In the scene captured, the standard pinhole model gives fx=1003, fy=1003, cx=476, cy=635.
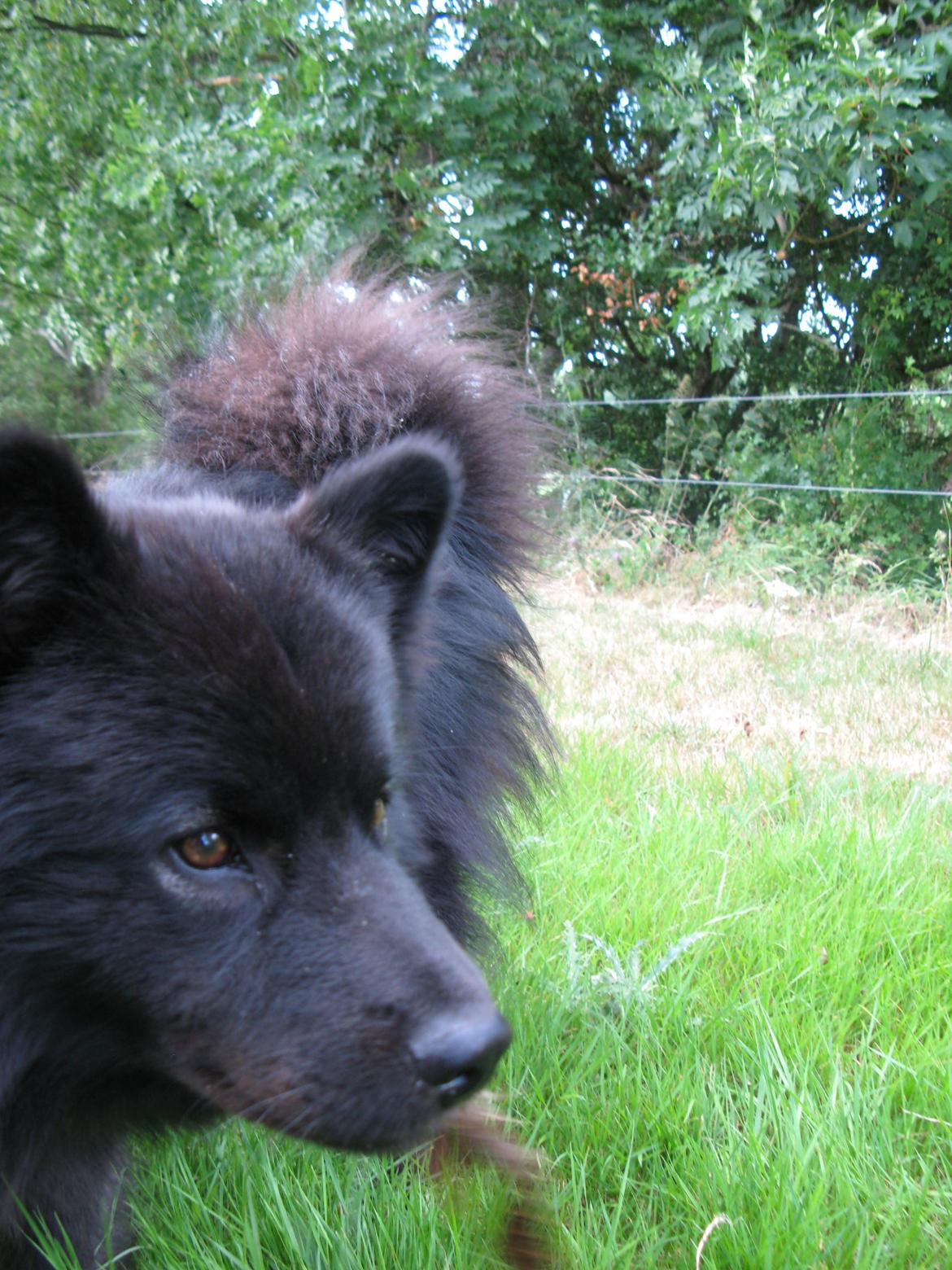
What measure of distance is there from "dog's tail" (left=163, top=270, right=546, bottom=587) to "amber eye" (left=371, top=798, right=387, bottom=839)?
1034 mm

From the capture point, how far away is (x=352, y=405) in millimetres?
2457

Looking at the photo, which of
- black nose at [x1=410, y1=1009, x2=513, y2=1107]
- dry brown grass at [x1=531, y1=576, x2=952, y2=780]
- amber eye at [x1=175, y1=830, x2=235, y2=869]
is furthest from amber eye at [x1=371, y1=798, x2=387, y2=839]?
dry brown grass at [x1=531, y1=576, x2=952, y2=780]

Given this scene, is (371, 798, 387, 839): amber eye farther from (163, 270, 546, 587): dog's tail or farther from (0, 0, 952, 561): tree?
(0, 0, 952, 561): tree

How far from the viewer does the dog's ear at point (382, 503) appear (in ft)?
5.91

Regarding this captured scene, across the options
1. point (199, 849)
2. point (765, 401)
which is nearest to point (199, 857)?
point (199, 849)

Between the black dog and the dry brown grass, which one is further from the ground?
the black dog

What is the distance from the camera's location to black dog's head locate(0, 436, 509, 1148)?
135 centimetres

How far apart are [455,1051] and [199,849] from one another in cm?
45

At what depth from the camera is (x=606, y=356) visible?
11.8 metres

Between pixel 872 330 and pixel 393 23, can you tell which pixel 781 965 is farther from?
pixel 872 330

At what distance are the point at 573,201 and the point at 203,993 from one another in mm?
11024

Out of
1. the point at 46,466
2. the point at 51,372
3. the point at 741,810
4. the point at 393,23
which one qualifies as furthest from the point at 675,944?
the point at 51,372

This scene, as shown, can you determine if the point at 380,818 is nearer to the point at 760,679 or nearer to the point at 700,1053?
the point at 700,1053

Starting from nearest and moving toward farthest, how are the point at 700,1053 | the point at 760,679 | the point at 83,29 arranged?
the point at 700,1053 < the point at 760,679 < the point at 83,29
